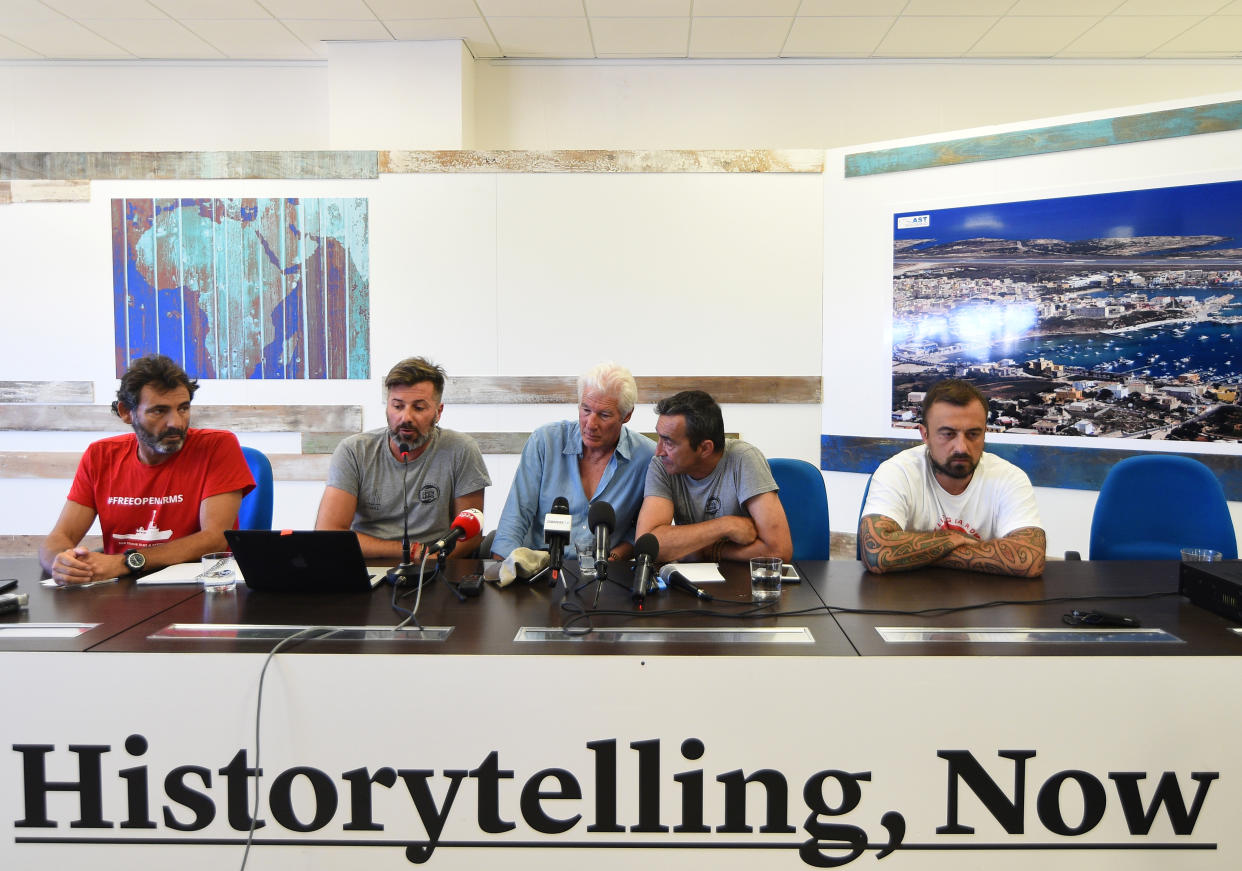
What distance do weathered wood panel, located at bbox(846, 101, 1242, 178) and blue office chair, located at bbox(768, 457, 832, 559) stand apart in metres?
2.06

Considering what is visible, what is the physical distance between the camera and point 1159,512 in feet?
9.45

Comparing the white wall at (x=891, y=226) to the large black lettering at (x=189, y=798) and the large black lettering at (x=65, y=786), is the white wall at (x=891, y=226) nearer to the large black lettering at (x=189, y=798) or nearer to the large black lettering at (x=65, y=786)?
the large black lettering at (x=189, y=798)

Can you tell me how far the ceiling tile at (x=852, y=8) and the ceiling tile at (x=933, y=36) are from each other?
152 millimetres

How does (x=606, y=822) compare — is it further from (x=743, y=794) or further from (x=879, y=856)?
(x=879, y=856)

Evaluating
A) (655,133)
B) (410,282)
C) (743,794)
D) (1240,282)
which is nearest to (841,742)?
(743,794)

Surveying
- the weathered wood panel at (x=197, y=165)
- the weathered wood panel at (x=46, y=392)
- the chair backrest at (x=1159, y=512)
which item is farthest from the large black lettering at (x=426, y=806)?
the weathered wood panel at (x=46, y=392)

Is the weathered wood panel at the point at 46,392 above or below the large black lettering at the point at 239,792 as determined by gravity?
above

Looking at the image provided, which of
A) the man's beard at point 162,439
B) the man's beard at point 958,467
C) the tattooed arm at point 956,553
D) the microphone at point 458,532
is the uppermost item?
the man's beard at point 162,439

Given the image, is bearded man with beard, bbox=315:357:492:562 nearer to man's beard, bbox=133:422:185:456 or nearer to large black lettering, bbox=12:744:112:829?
man's beard, bbox=133:422:185:456

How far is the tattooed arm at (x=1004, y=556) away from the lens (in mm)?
2262

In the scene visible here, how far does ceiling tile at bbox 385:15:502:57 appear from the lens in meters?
4.30

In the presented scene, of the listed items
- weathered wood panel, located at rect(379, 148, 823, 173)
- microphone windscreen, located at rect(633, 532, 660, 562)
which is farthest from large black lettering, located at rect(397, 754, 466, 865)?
weathered wood panel, located at rect(379, 148, 823, 173)

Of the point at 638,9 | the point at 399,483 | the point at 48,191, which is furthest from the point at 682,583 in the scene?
the point at 48,191

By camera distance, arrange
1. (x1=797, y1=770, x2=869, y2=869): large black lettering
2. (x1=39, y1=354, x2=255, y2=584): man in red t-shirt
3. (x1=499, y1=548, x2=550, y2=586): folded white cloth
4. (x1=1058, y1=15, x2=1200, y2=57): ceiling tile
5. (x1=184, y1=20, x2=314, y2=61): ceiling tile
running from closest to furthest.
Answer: (x1=797, y1=770, x2=869, y2=869): large black lettering < (x1=499, y1=548, x2=550, y2=586): folded white cloth < (x1=39, y1=354, x2=255, y2=584): man in red t-shirt < (x1=1058, y1=15, x2=1200, y2=57): ceiling tile < (x1=184, y1=20, x2=314, y2=61): ceiling tile
